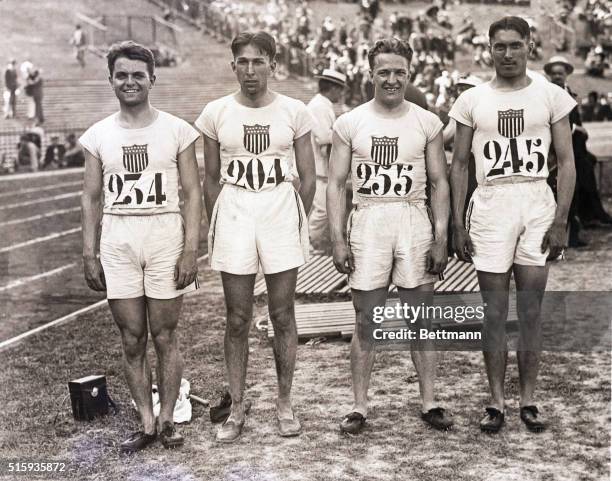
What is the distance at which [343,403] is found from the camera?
449 centimetres

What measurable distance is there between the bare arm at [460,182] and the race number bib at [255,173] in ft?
2.81

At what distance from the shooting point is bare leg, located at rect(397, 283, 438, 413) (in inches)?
158

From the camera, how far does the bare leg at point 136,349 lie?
12.6 ft

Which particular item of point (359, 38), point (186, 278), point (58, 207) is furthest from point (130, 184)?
point (58, 207)

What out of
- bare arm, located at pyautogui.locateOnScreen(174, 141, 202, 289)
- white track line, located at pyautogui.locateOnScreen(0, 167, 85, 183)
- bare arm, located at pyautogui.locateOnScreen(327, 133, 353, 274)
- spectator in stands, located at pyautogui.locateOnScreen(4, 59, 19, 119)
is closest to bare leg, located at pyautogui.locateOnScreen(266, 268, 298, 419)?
bare arm, located at pyautogui.locateOnScreen(327, 133, 353, 274)

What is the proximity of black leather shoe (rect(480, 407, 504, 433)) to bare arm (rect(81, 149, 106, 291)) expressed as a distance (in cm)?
191

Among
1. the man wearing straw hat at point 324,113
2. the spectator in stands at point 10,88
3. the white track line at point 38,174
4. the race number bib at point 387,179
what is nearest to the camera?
the race number bib at point 387,179

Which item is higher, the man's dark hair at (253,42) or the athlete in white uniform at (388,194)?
the man's dark hair at (253,42)

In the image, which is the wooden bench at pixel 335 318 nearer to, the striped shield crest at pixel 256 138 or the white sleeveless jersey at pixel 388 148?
the white sleeveless jersey at pixel 388 148

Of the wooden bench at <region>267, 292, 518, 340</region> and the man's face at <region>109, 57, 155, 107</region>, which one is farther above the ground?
the man's face at <region>109, 57, 155, 107</region>

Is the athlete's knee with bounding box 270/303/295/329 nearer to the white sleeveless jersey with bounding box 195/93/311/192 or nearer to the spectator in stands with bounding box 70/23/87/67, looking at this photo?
the white sleeveless jersey with bounding box 195/93/311/192

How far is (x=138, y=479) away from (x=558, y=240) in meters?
2.15

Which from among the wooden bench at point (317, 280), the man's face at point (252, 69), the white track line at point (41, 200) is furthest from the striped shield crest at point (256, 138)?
the white track line at point (41, 200)

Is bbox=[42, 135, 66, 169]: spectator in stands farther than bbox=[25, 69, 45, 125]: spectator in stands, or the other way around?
bbox=[25, 69, 45, 125]: spectator in stands
